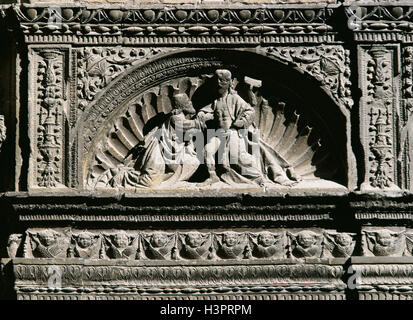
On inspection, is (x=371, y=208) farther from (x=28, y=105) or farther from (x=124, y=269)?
(x=28, y=105)

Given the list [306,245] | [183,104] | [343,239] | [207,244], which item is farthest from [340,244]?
[183,104]

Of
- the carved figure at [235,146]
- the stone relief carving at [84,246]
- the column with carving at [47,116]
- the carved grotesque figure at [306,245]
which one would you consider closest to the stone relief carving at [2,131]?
the column with carving at [47,116]

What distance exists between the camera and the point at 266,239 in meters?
13.5

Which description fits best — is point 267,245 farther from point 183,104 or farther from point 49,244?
point 49,244

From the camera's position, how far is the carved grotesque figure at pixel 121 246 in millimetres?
13477

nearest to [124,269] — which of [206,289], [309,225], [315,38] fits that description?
[206,289]

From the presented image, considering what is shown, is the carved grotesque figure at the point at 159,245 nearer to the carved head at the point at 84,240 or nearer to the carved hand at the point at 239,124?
the carved head at the point at 84,240

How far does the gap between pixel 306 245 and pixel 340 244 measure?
1.03 ft

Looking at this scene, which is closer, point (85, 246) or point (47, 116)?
point (85, 246)

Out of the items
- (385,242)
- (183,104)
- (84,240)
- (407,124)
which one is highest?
(183,104)

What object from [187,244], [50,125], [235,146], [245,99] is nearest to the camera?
[187,244]

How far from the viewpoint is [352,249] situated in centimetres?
1349

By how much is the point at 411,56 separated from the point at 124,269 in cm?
339

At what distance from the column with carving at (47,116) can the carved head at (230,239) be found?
1.60m
